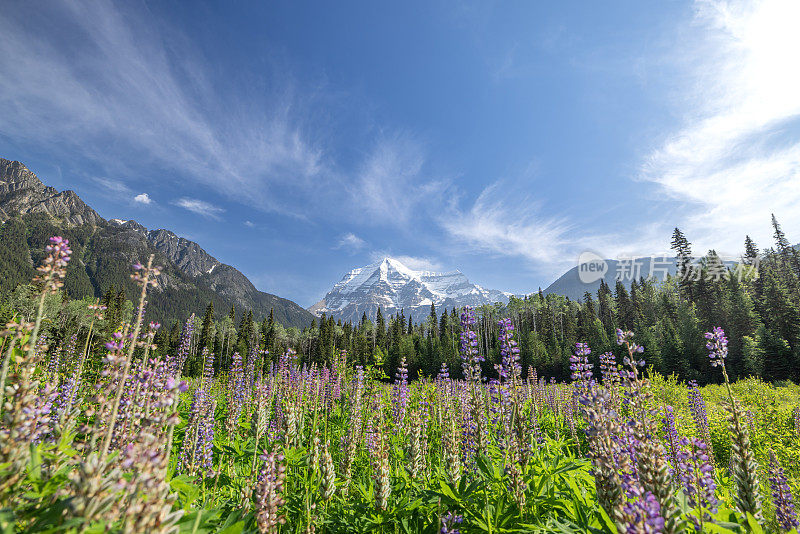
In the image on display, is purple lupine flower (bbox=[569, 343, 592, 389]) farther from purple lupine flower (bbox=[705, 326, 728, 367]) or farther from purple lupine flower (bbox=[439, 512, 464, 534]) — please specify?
purple lupine flower (bbox=[439, 512, 464, 534])

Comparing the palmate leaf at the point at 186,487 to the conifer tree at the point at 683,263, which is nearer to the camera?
the palmate leaf at the point at 186,487

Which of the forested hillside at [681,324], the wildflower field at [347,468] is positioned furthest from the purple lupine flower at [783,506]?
the forested hillside at [681,324]

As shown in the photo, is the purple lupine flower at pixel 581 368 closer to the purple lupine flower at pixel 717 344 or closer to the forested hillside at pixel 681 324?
the purple lupine flower at pixel 717 344

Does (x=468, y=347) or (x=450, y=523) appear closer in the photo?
(x=450, y=523)

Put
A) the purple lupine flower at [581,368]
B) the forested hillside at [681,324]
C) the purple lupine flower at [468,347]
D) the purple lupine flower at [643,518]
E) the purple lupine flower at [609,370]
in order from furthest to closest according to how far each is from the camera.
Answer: the forested hillside at [681,324], the purple lupine flower at [468,347], the purple lupine flower at [581,368], the purple lupine flower at [609,370], the purple lupine flower at [643,518]

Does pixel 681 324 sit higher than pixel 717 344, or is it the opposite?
pixel 681 324

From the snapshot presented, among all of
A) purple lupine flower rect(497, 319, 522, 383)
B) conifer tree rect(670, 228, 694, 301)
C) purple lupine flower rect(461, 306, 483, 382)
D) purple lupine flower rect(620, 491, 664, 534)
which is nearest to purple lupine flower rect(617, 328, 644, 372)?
purple lupine flower rect(497, 319, 522, 383)

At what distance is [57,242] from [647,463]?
5.24 meters

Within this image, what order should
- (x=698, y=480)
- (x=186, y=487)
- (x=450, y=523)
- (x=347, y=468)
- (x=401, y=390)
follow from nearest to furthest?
(x=186, y=487)
(x=450, y=523)
(x=698, y=480)
(x=347, y=468)
(x=401, y=390)

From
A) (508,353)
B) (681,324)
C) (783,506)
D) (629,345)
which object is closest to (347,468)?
(508,353)

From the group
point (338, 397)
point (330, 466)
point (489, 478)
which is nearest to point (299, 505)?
point (330, 466)

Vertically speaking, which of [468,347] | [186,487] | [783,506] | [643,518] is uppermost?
[468,347]

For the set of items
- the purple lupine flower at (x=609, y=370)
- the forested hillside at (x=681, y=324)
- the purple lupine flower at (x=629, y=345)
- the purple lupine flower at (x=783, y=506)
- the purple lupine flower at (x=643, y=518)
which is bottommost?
the purple lupine flower at (x=783, y=506)

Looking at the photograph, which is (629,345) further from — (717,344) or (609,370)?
(717,344)
